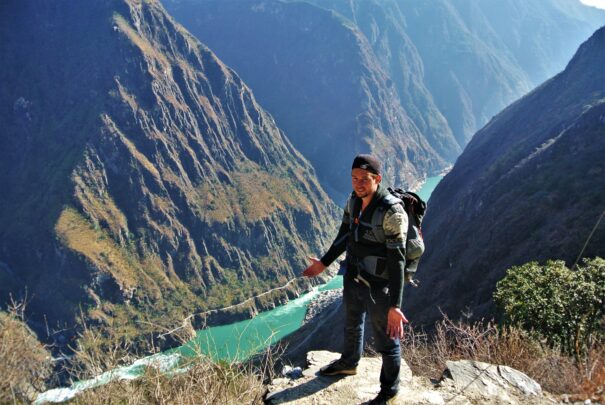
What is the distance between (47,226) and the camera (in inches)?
5842

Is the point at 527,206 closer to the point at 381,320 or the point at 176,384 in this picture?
the point at 381,320

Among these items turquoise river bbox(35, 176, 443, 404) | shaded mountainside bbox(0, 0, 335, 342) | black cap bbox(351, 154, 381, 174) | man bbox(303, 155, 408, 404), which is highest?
shaded mountainside bbox(0, 0, 335, 342)

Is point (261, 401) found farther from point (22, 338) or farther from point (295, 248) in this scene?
point (295, 248)

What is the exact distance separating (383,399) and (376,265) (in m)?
2.04

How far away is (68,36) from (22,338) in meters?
227

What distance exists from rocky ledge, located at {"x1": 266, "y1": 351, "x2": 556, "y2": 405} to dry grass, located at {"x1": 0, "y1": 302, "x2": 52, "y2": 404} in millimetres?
5596

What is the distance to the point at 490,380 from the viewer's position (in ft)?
25.3

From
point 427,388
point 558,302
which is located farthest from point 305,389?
point 558,302

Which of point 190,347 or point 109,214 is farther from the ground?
point 109,214

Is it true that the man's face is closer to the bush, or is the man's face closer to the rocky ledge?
the rocky ledge

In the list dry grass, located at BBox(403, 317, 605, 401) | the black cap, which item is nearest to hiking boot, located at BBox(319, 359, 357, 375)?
dry grass, located at BBox(403, 317, 605, 401)

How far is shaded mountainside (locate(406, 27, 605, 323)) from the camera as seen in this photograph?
41219 millimetres

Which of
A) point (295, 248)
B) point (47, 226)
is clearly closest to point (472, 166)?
point (295, 248)

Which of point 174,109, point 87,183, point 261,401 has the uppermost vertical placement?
point 174,109
